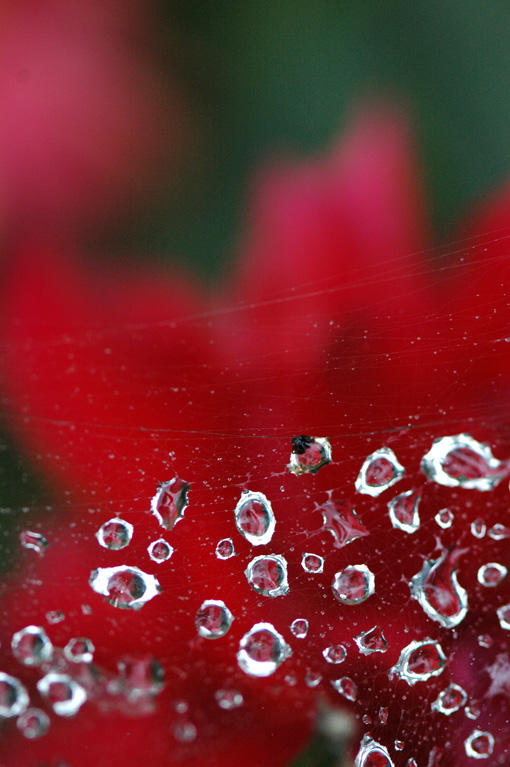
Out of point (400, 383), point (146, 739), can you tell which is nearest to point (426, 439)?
point (400, 383)

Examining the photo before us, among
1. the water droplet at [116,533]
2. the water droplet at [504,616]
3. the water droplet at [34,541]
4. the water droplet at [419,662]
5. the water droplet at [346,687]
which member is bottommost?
the water droplet at [346,687]

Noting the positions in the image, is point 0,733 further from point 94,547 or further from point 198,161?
point 198,161

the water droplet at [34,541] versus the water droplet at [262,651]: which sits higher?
the water droplet at [34,541]

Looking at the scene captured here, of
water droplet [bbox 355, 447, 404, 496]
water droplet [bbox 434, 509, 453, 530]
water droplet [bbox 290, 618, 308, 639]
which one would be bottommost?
water droplet [bbox 290, 618, 308, 639]

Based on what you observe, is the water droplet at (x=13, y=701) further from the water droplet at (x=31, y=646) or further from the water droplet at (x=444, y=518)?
the water droplet at (x=444, y=518)

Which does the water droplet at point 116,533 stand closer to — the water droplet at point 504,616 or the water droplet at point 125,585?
the water droplet at point 125,585

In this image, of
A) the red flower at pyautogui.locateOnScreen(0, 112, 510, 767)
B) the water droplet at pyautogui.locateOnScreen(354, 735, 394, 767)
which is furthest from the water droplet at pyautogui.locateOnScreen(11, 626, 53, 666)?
the water droplet at pyautogui.locateOnScreen(354, 735, 394, 767)

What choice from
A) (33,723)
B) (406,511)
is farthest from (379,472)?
(33,723)

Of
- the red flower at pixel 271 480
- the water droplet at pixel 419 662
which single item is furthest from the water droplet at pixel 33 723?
the water droplet at pixel 419 662

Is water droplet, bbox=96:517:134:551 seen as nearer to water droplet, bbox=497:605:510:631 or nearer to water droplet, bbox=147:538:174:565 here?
water droplet, bbox=147:538:174:565
